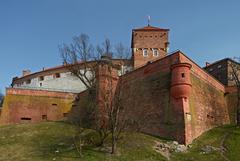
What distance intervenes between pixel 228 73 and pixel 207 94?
13.7 metres

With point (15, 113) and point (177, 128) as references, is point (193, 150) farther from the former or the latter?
point (15, 113)

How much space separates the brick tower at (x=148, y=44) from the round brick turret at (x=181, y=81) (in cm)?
2810

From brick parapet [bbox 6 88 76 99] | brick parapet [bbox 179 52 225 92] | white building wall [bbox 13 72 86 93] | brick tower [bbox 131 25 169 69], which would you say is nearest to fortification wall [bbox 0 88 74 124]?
brick parapet [bbox 6 88 76 99]

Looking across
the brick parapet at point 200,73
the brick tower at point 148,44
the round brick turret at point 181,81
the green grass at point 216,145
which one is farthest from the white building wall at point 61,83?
the green grass at point 216,145

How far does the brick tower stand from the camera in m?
62.1

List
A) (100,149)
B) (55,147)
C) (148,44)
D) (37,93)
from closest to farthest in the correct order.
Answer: (100,149)
(55,147)
(37,93)
(148,44)

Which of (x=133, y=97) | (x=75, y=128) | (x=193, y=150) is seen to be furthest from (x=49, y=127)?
(x=193, y=150)

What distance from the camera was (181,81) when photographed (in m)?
33.0

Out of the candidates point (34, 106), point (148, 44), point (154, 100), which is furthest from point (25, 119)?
point (148, 44)

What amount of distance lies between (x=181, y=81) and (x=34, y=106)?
19.3 m

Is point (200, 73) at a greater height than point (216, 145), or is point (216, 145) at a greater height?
point (200, 73)

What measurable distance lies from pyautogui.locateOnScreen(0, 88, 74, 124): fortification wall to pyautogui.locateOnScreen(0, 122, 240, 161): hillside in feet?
26.3

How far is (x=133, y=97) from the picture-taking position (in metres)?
37.8

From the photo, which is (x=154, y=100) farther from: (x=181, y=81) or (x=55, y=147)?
(x=55, y=147)
